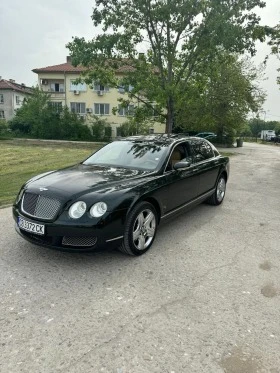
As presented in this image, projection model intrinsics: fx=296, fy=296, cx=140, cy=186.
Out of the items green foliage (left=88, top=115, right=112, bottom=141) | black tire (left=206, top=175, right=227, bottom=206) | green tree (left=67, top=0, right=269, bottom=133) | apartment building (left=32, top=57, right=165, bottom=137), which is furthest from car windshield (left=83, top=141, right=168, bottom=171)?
apartment building (left=32, top=57, right=165, bottom=137)

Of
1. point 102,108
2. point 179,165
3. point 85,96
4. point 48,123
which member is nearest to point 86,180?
point 179,165

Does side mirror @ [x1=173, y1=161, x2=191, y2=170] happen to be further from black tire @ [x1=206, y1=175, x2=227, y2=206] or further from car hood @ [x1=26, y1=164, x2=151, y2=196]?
black tire @ [x1=206, y1=175, x2=227, y2=206]

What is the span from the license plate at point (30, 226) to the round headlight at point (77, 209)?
1.20 ft

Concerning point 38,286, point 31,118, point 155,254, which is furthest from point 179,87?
point 31,118

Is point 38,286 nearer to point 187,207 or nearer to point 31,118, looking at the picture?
point 187,207

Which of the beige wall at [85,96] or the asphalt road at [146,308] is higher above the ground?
the beige wall at [85,96]

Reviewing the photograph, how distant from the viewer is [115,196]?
351 centimetres

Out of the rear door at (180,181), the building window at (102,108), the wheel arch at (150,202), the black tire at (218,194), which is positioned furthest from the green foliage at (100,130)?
the wheel arch at (150,202)

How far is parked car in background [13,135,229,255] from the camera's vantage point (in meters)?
3.36

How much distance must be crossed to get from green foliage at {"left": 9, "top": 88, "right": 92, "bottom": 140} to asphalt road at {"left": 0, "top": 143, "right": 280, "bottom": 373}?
32.8 metres

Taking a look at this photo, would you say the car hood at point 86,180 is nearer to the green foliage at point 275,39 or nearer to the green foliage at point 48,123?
the green foliage at point 275,39

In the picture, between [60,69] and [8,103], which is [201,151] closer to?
[60,69]

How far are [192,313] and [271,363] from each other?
75 centimetres

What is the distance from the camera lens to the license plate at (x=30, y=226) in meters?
3.38
